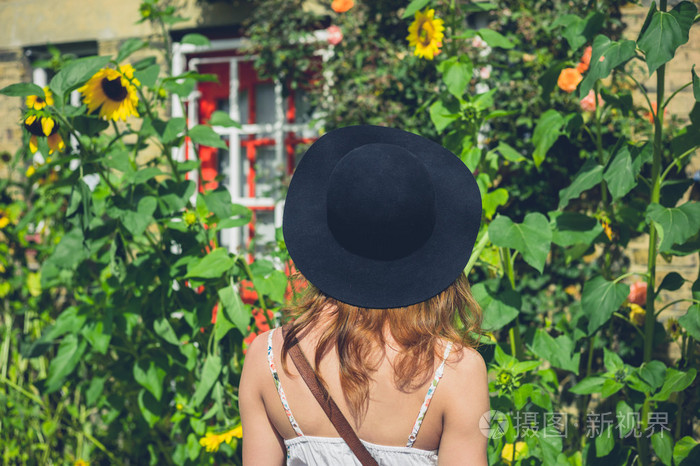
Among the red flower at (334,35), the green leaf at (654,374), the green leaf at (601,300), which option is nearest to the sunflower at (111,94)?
the red flower at (334,35)

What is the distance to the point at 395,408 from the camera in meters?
1.23

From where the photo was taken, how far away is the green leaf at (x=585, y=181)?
6.81 ft

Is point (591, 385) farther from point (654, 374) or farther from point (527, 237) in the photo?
point (527, 237)

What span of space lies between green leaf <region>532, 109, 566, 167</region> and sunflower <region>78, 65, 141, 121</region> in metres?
1.46

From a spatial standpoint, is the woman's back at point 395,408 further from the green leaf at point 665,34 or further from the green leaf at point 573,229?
the green leaf at point 665,34

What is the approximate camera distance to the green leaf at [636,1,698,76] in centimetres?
178

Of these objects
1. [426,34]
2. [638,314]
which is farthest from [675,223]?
[426,34]

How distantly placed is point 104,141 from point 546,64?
2.16m

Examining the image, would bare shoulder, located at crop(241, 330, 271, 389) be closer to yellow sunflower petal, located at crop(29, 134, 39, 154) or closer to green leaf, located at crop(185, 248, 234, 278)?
green leaf, located at crop(185, 248, 234, 278)

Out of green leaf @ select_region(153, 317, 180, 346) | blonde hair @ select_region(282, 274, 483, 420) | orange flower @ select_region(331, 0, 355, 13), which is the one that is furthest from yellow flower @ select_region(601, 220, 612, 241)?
orange flower @ select_region(331, 0, 355, 13)

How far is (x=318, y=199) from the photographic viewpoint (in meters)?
1.29

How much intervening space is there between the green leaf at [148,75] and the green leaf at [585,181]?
59.8 inches

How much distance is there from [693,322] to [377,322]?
1260 mm

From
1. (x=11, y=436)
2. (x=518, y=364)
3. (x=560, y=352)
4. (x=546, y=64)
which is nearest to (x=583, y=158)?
(x=546, y=64)
